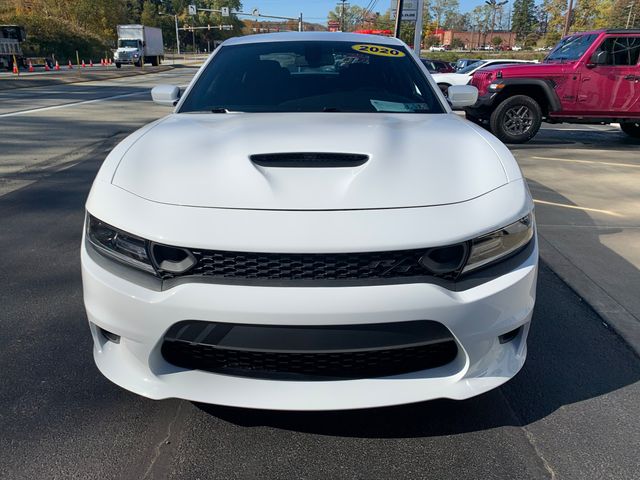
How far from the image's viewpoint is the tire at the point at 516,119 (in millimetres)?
9492

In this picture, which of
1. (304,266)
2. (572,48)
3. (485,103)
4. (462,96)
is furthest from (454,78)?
(304,266)

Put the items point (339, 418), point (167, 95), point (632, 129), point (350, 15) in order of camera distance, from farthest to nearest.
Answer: point (350, 15) → point (632, 129) → point (167, 95) → point (339, 418)

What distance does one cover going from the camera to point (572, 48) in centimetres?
988

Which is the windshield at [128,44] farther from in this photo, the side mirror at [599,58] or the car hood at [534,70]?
the side mirror at [599,58]

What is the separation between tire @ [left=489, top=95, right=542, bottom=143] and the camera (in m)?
9.49

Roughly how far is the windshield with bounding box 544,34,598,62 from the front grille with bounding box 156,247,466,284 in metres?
9.67

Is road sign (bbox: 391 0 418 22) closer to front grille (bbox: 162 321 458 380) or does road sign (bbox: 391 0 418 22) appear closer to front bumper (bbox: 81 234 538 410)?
front bumper (bbox: 81 234 538 410)

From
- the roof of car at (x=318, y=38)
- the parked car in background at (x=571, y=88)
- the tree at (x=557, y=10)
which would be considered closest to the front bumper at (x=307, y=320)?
the roof of car at (x=318, y=38)

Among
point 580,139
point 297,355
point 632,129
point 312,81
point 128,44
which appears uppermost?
point 312,81

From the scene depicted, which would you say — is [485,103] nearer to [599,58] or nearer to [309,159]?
[599,58]

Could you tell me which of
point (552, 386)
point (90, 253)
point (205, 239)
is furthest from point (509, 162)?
Answer: point (90, 253)

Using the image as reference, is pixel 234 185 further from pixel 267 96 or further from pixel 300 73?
pixel 300 73

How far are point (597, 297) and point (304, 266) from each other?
258cm

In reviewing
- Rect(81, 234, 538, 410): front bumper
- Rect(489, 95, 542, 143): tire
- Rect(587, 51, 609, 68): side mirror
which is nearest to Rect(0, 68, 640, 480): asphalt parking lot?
Rect(81, 234, 538, 410): front bumper
